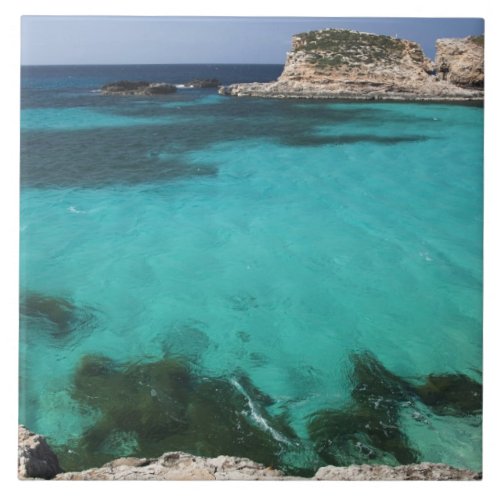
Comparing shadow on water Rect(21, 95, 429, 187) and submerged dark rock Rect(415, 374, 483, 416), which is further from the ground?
shadow on water Rect(21, 95, 429, 187)

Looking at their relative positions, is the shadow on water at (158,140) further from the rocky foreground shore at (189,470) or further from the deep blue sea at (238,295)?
the rocky foreground shore at (189,470)

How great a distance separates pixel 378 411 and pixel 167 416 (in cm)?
163

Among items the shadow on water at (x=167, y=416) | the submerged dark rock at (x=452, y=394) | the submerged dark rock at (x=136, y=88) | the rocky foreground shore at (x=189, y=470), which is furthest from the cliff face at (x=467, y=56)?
the shadow on water at (x=167, y=416)

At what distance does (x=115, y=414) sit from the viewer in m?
3.80

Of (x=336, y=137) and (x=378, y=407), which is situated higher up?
(x=336, y=137)

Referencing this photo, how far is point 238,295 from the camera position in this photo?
4.74 m

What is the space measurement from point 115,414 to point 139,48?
331cm

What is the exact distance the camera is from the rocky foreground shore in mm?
3572

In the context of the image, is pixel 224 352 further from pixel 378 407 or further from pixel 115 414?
pixel 378 407

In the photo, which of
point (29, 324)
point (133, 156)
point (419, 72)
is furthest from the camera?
point (419, 72)

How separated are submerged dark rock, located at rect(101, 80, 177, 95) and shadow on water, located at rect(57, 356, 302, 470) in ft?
11.2

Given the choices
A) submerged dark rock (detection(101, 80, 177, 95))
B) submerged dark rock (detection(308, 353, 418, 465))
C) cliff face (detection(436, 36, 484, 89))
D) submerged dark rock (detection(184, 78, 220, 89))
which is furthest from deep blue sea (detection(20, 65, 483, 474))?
submerged dark rock (detection(184, 78, 220, 89))

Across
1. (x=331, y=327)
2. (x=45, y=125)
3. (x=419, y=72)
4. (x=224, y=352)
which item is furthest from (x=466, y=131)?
(x=419, y=72)

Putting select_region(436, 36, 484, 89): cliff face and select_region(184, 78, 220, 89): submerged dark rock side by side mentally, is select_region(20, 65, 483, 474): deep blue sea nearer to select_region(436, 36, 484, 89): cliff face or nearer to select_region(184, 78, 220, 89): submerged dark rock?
select_region(436, 36, 484, 89): cliff face
